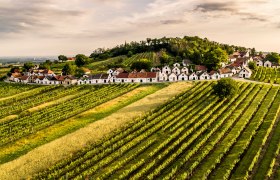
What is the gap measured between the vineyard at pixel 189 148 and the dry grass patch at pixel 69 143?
2525 mm

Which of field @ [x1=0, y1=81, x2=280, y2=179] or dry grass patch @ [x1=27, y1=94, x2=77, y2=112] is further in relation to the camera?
dry grass patch @ [x1=27, y1=94, x2=77, y2=112]

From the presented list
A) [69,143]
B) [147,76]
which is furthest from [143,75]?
[69,143]

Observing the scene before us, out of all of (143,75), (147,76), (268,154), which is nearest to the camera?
(268,154)

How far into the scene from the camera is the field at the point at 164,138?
4878cm

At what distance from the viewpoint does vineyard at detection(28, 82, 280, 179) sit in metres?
47.8

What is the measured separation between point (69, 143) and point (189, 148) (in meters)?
23.0

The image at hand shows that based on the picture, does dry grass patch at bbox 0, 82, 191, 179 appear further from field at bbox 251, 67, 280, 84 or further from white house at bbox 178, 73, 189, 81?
field at bbox 251, 67, 280, 84

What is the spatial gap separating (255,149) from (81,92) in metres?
73.2

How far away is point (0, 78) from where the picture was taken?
16588cm

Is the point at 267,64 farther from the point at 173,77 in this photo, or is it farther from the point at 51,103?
the point at 51,103

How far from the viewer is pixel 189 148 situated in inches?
2221

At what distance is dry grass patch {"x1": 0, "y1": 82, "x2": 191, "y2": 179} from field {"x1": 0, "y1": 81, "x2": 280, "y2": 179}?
18cm

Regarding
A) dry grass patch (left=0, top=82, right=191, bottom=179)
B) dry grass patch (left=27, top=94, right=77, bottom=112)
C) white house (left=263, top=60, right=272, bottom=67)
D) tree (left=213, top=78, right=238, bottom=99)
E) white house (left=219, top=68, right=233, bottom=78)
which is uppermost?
white house (left=263, top=60, right=272, bottom=67)

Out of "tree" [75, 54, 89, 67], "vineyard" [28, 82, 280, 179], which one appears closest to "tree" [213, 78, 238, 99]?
"vineyard" [28, 82, 280, 179]
